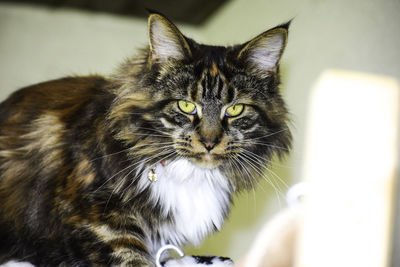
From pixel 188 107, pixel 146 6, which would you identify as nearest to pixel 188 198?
pixel 188 107

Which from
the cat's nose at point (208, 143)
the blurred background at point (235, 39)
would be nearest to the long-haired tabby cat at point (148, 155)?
the cat's nose at point (208, 143)

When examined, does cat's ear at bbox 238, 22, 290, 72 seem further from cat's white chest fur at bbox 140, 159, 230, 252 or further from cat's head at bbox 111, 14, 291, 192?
cat's white chest fur at bbox 140, 159, 230, 252

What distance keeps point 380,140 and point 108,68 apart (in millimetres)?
2508

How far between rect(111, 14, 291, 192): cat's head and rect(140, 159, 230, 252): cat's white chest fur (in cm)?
6

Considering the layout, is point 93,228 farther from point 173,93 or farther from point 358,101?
point 358,101

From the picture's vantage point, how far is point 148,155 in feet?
4.83

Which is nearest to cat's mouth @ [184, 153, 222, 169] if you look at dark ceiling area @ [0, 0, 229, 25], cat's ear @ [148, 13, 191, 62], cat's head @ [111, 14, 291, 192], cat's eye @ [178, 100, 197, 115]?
cat's head @ [111, 14, 291, 192]

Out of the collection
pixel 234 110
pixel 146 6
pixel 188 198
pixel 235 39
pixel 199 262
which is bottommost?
pixel 199 262

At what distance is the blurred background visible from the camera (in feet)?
5.94

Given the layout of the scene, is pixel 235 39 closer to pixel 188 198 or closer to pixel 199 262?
pixel 188 198

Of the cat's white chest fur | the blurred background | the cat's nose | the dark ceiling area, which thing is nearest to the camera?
the cat's nose


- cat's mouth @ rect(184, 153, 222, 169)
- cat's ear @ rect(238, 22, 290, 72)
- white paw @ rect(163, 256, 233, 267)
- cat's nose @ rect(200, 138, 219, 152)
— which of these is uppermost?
cat's ear @ rect(238, 22, 290, 72)

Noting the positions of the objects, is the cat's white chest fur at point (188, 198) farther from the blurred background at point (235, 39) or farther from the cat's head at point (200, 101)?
the blurred background at point (235, 39)

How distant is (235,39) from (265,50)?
61.9 inches
